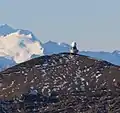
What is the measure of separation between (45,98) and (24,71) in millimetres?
6815

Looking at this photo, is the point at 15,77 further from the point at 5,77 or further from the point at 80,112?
the point at 80,112

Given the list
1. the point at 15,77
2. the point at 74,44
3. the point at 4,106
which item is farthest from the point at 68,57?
the point at 4,106

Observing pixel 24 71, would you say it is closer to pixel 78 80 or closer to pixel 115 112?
pixel 78 80

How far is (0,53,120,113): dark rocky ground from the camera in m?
77.9

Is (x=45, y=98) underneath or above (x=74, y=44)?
underneath

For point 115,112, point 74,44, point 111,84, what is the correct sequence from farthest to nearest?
1. point 74,44
2. point 111,84
3. point 115,112

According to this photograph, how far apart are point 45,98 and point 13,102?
3987mm

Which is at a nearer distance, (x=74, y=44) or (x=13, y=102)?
(x=13, y=102)

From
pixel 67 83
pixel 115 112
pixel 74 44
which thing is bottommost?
pixel 115 112

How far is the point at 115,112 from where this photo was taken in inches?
2972

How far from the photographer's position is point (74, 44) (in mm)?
87938

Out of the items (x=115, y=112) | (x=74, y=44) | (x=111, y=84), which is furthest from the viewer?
(x=74, y=44)

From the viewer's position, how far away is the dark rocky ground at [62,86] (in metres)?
77.9

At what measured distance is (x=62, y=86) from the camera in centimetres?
8144
